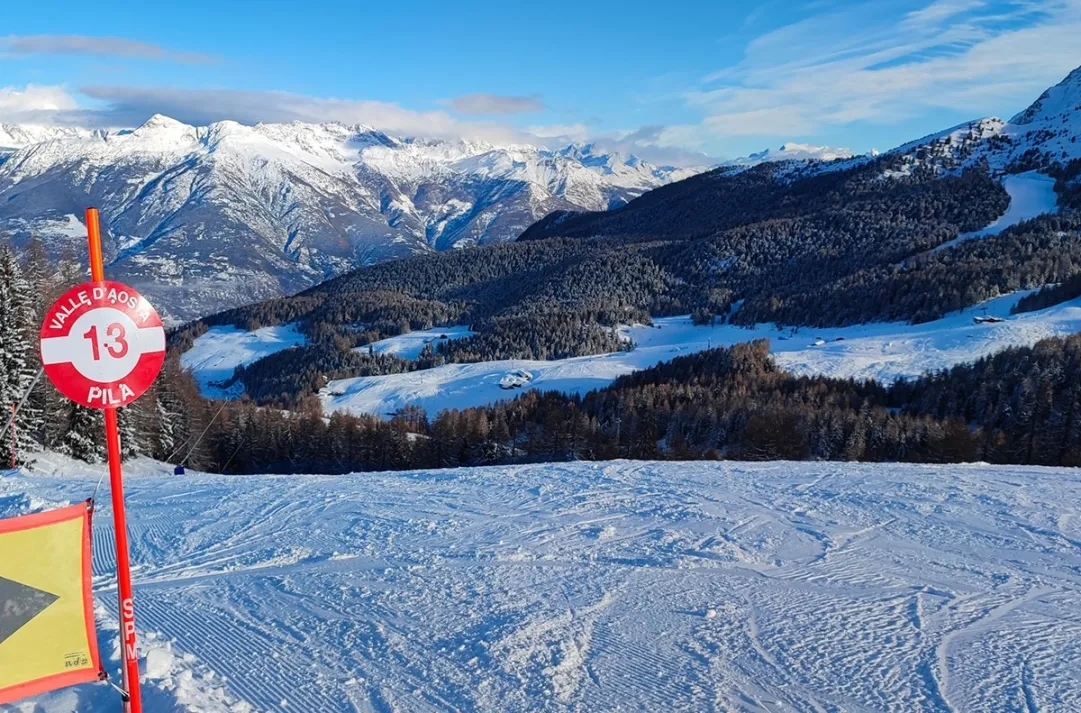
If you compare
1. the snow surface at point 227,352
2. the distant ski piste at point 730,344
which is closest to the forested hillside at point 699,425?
the distant ski piste at point 730,344

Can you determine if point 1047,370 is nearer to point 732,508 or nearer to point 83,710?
point 732,508

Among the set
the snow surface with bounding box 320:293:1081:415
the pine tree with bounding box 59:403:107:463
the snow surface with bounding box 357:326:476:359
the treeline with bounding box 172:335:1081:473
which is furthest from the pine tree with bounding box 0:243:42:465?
the snow surface with bounding box 357:326:476:359

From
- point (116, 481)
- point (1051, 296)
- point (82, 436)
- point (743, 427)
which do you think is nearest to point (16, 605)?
point (116, 481)

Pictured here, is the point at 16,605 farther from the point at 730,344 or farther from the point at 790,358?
the point at 730,344

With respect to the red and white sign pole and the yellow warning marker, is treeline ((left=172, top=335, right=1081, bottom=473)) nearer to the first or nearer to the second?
the yellow warning marker

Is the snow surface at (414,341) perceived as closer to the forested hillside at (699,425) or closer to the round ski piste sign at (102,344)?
the forested hillside at (699,425)
